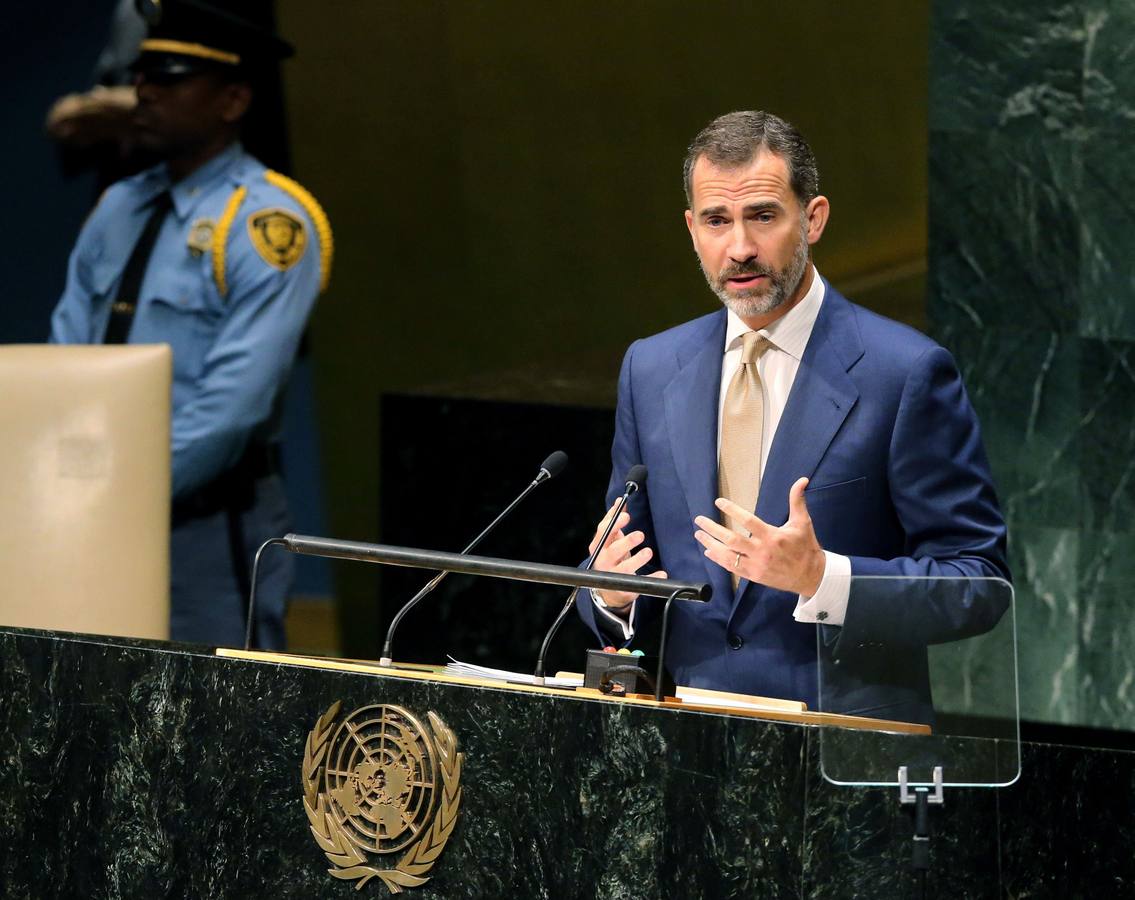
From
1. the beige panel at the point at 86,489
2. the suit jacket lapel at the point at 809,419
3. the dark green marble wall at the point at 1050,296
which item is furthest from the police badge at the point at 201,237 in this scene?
the suit jacket lapel at the point at 809,419

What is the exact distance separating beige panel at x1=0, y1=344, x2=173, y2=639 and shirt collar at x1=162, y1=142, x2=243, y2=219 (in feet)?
3.86

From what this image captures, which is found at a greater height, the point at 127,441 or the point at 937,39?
the point at 937,39

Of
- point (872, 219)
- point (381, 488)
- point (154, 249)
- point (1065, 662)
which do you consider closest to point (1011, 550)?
point (1065, 662)

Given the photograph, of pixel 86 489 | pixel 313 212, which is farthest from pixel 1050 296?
pixel 86 489

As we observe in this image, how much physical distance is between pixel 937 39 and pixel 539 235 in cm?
127

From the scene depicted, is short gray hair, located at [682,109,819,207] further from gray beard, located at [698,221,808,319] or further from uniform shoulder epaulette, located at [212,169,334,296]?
uniform shoulder epaulette, located at [212,169,334,296]

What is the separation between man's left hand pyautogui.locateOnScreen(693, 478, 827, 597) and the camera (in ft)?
8.40

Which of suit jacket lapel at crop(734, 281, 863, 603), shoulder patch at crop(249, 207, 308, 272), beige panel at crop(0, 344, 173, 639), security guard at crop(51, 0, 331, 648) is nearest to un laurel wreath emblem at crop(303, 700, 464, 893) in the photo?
suit jacket lapel at crop(734, 281, 863, 603)

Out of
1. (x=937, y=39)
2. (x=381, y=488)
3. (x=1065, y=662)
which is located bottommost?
(x=1065, y=662)

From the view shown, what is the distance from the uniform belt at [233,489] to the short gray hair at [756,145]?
207 centimetres

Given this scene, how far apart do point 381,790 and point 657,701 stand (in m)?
0.37

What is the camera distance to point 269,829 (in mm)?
2592

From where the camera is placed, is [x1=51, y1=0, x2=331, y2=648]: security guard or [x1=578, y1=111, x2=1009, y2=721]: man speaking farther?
[x1=51, y1=0, x2=331, y2=648]: security guard

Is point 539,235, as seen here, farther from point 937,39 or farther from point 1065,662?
point 1065,662
